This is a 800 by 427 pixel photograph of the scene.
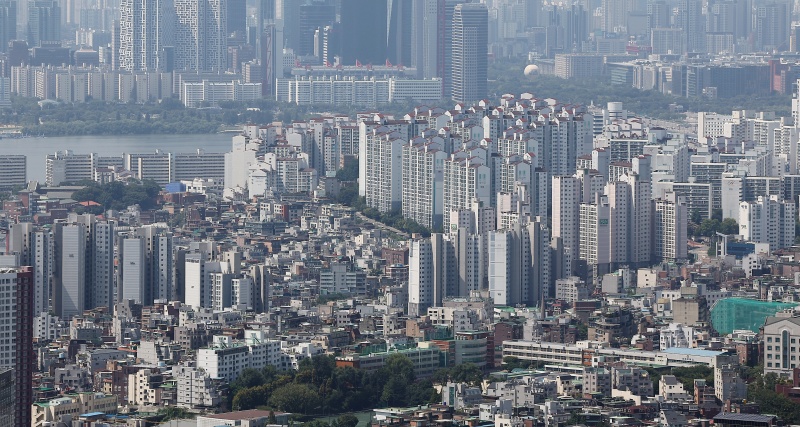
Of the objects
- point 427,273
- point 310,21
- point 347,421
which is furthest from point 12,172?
point 310,21

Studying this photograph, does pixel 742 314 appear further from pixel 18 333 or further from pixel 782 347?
pixel 18 333

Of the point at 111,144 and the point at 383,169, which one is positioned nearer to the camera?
the point at 383,169

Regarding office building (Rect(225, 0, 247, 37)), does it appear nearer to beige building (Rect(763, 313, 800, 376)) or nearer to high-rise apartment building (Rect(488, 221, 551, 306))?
high-rise apartment building (Rect(488, 221, 551, 306))

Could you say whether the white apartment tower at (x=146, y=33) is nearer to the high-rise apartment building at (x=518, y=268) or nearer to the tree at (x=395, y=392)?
the high-rise apartment building at (x=518, y=268)

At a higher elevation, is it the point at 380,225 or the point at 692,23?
the point at 692,23

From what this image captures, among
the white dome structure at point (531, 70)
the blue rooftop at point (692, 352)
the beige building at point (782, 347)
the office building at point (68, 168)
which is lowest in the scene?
the blue rooftop at point (692, 352)

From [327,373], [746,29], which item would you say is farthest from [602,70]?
[327,373]

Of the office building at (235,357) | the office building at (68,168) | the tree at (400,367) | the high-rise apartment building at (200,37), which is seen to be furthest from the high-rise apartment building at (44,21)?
the tree at (400,367)
